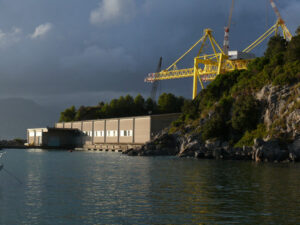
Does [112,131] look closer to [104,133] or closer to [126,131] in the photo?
[104,133]

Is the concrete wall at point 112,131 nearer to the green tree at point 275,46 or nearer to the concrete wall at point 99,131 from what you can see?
the concrete wall at point 99,131

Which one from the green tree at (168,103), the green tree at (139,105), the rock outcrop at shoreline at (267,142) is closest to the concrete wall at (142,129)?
the rock outcrop at shoreline at (267,142)

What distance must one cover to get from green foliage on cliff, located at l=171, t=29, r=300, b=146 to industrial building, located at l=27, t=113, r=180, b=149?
13.6 metres

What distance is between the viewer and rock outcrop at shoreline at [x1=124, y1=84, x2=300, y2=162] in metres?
72.3

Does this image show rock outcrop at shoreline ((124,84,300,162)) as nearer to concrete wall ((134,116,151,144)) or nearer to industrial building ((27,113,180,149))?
concrete wall ((134,116,151,144))

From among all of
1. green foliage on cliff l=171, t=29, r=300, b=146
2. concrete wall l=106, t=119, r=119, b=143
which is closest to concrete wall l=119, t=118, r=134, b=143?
concrete wall l=106, t=119, r=119, b=143

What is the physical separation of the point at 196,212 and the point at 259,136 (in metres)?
61.5

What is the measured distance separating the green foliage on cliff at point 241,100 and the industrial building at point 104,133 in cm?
1359

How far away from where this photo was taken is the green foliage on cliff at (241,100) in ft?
283

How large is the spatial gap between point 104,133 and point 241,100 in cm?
6835

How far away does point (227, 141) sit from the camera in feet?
288

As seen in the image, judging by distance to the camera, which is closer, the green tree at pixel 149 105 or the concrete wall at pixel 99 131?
the concrete wall at pixel 99 131

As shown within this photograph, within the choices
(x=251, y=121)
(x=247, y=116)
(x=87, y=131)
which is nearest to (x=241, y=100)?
(x=247, y=116)

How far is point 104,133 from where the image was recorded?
147000 mm
